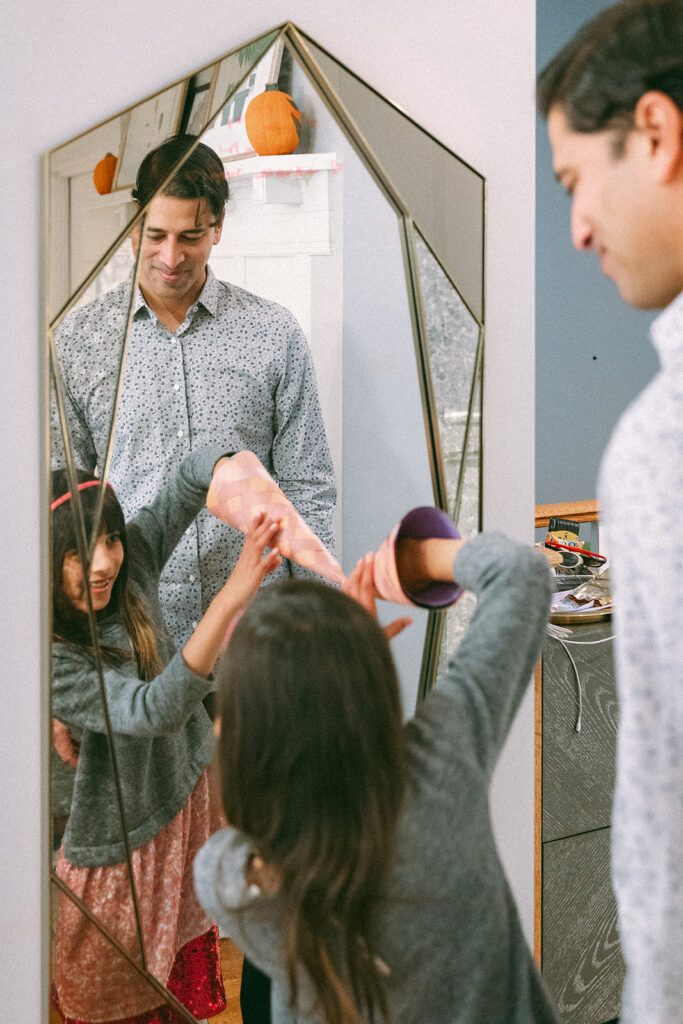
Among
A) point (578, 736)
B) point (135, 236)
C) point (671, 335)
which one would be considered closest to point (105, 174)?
point (135, 236)

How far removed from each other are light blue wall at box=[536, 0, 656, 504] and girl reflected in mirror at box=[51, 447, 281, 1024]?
1602 mm

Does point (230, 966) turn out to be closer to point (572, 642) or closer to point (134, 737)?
point (134, 737)

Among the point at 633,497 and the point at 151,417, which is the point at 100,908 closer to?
the point at 151,417

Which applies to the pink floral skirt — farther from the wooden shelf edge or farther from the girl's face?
the wooden shelf edge

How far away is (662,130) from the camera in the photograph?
63cm

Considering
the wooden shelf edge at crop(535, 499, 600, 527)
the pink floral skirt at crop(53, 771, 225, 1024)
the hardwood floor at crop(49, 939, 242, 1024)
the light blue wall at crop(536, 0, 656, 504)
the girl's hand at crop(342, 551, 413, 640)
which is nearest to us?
the girl's hand at crop(342, 551, 413, 640)

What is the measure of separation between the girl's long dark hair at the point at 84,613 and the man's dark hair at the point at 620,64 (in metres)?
0.55

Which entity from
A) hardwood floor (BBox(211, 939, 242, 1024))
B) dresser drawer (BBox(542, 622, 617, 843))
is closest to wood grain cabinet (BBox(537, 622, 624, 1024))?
dresser drawer (BBox(542, 622, 617, 843))

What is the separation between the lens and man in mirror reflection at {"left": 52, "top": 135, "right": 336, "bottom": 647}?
0.92m

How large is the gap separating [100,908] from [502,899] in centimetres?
47

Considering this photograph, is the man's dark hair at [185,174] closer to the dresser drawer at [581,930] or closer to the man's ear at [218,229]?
the man's ear at [218,229]

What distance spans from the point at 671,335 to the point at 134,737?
65 cm

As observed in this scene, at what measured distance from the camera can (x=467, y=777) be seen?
70 centimetres

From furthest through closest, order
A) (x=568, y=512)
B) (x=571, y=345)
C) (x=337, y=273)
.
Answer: (x=571, y=345), (x=568, y=512), (x=337, y=273)
